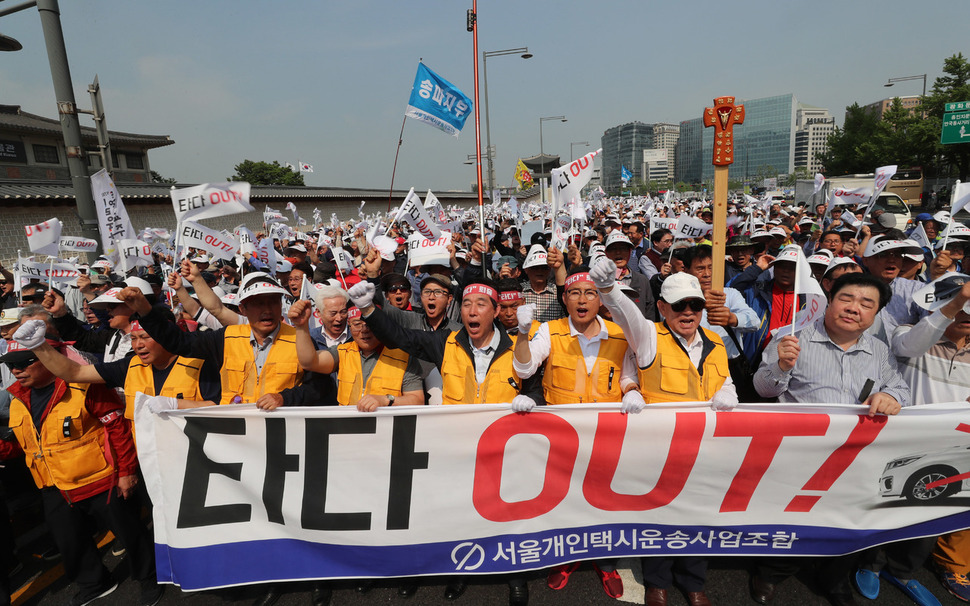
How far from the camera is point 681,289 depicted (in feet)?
9.80

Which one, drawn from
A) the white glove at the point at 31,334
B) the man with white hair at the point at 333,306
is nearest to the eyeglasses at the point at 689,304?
the man with white hair at the point at 333,306

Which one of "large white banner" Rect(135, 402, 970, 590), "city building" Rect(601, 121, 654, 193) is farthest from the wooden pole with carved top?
"city building" Rect(601, 121, 654, 193)

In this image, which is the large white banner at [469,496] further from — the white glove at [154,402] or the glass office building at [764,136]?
the glass office building at [764,136]

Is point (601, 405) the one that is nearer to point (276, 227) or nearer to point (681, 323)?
point (681, 323)

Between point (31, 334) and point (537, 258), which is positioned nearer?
point (31, 334)

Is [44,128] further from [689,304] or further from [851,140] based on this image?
[851,140]

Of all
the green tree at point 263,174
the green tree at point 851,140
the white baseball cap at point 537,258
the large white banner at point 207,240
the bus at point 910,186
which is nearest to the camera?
the white baseball cap at point 537,258

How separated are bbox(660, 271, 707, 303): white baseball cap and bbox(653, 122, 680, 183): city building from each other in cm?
14172

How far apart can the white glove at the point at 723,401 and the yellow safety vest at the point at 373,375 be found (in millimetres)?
1975

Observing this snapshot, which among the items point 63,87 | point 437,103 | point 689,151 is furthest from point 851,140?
point 689,151

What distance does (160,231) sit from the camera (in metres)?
11.6

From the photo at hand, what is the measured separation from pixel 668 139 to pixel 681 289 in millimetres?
149968

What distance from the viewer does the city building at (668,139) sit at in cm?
13400

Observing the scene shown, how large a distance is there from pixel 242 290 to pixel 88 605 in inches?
94.3
